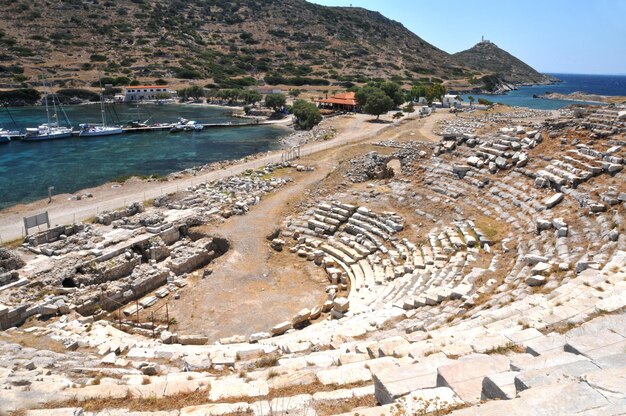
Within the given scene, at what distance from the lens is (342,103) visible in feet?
291

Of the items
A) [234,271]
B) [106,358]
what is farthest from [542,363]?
[234,271]

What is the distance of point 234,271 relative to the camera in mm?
22828

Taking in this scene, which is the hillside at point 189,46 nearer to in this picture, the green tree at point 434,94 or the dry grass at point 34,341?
the green tree at point 434,94

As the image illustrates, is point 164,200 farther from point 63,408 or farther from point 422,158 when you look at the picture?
point 63,408

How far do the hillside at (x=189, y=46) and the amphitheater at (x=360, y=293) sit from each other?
108 m

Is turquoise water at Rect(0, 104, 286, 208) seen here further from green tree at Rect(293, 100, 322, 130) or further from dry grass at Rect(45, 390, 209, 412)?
dry grass at Rect(45, 390, 209, 412)

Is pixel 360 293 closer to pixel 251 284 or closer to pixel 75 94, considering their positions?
pixel 251 284

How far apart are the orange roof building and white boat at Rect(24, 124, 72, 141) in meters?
49.4

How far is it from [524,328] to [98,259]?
64.7 feet

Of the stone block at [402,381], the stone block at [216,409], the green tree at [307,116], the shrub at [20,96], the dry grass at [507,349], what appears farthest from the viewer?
the shrub at [20,96]

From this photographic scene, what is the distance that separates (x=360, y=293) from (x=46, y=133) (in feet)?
221

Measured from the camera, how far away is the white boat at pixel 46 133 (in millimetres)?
67006

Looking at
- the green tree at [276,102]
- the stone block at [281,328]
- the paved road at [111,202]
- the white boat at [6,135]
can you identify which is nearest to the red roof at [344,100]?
the green tree at [276,102]

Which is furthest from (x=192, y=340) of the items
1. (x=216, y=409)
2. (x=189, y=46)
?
(x=189, y=46)
